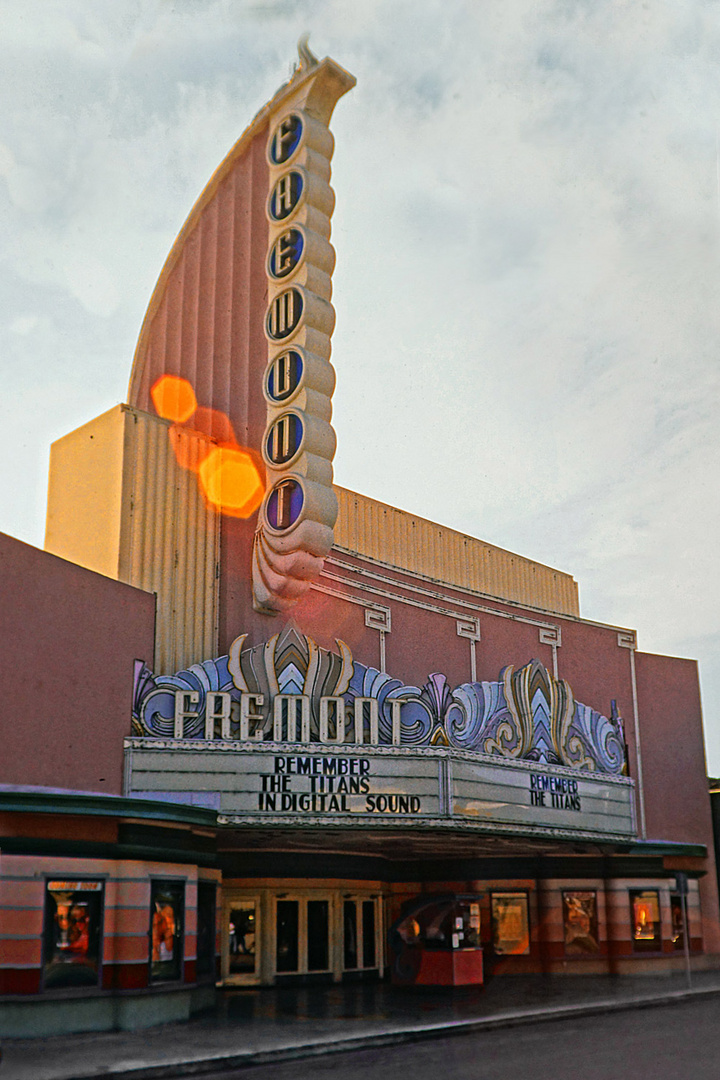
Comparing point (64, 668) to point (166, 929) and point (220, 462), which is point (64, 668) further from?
point (220, 462)

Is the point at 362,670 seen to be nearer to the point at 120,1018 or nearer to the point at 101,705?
the point at 101,705

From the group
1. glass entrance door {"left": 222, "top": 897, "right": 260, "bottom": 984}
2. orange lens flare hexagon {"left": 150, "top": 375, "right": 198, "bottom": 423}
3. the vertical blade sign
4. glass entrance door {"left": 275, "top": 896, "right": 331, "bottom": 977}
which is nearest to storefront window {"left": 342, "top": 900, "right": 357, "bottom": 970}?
glass entrance door {"left": 275, "top": 896, "right": 331, "bottom": 977}

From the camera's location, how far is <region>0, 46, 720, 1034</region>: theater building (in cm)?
1583

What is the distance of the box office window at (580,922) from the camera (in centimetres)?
2630

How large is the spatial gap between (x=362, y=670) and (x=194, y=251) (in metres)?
11.3

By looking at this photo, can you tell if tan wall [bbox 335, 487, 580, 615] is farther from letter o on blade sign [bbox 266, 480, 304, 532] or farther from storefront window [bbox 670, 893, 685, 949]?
storefront window [bbox 670, 893, 685, 949]

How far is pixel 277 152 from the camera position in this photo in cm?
2181

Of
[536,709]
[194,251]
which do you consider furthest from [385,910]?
[194,251]

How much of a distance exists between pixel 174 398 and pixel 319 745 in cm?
920

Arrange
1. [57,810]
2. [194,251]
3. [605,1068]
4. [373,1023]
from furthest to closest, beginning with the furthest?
[194,251], [373,1023], [57,810], [605,1068]

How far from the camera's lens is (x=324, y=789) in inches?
720

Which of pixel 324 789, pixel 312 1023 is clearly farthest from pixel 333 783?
pixel 312 1023

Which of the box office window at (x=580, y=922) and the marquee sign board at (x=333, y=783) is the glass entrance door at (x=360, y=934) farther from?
the marquee sign board at (x=333, y=783)

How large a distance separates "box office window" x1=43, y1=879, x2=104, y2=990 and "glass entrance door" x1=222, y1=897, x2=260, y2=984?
7.18 m
